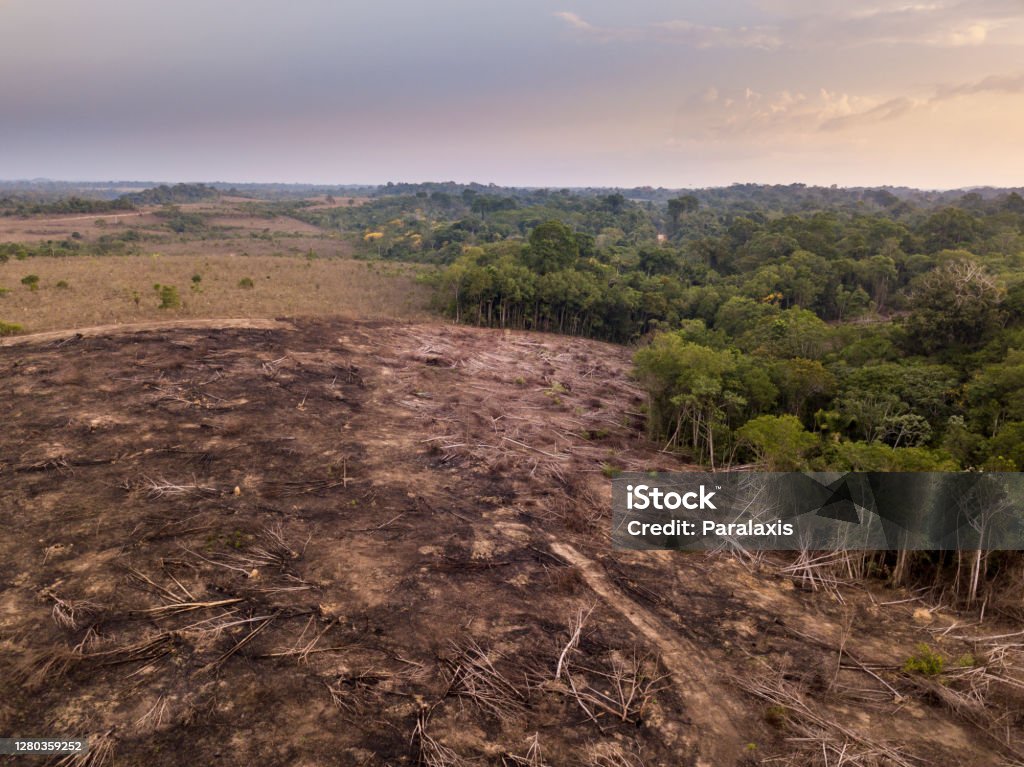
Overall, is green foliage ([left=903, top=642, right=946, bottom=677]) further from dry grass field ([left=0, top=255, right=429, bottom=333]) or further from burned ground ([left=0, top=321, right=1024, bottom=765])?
dry grass field ([left=0, top=255, right=429, bottom=333])

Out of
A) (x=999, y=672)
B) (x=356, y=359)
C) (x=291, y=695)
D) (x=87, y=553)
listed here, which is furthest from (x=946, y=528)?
(x=356, y=359)

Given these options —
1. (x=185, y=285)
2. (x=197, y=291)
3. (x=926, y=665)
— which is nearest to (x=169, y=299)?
(x=197, y=291)

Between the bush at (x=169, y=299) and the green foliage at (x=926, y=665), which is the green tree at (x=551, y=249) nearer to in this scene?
the bush at (x=169, y=299)

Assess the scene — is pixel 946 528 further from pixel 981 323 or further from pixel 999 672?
pixel 981 323

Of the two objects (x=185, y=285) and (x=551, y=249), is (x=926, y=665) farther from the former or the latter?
(x=185, y=285)

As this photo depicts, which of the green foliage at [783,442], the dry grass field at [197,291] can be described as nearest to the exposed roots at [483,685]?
the green foliage at [783,442]
